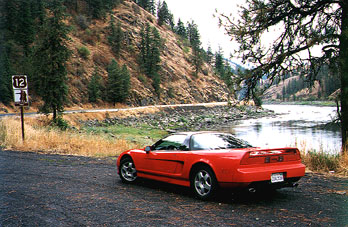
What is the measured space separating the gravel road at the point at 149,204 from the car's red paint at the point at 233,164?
1.36ft

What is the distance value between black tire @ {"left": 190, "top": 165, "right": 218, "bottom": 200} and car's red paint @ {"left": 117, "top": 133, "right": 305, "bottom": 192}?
99 millimetres

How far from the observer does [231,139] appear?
655cm

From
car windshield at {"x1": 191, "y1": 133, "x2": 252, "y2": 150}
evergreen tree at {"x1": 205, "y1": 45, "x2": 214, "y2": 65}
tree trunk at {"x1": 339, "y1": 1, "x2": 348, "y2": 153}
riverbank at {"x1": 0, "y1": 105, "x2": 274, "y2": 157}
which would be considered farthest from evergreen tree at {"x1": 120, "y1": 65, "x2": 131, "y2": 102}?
evergreen tree at {"x1": 205, "y1": 45, "x2": 214, "y2": 65}

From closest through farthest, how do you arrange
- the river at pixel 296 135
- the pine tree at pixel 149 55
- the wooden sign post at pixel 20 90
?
1. the wooden sign post at pixel 20 90
2. the river at pixel 296 135
3. the pine tree at pixel 149 55

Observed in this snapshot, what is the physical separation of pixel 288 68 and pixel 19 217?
9279 mm

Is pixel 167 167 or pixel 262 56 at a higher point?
pixel 262 56

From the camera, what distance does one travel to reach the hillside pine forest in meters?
27.5

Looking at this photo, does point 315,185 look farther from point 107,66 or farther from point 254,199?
point 107,66

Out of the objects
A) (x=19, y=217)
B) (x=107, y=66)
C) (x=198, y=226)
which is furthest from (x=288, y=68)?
(x=107, y=66)

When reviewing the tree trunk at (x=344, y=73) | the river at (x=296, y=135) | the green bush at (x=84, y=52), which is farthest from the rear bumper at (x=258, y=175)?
the green bush at (x=84, y=52)

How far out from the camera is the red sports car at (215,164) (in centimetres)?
530

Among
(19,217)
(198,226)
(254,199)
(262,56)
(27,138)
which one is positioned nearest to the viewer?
(198,226)

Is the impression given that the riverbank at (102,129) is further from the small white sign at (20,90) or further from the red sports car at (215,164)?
the red sports car at (215,164)

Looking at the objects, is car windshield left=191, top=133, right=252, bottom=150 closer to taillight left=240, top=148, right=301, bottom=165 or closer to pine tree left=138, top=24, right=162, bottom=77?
taillight left=240, top=148, right=301, bottom=165
